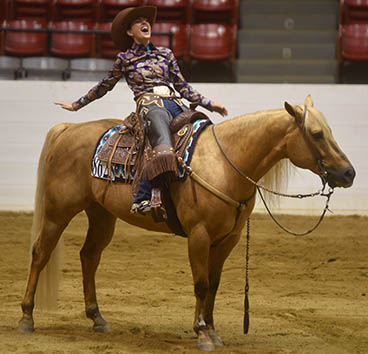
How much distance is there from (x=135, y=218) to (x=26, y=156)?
452 centimetres

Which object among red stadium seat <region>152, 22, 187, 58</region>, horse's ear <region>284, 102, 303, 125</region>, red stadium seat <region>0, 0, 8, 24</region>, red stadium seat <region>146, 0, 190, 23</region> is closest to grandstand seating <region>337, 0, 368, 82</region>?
red stadium seat <region>152, 22, 187, 58</region>

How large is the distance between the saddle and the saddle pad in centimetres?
2

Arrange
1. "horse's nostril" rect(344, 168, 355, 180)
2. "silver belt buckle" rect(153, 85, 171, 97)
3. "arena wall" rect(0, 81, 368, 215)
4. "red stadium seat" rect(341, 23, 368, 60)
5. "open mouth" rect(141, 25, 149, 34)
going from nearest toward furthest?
1. "horse's nostril" rect(344, 168, 355, 180)
2. "silver belt buckle" rect(153, 85, 171, 97)
3. "open mouth" rect(141, 25, 149, 34)
4. "arena wall" rect(0, 81, 368, 215)
5. "red stadium seat" rect(341, 23, 368, 60)

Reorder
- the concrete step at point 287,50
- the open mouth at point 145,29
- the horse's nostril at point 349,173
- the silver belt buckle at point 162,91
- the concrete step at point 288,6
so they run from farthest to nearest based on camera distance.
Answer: the concrete step at point 288,6 → the concrete step at point 287,50 → the open mouth at point 145,29 → the silver belt buckle at point 162,91 → the horse's nostril at point 349,173

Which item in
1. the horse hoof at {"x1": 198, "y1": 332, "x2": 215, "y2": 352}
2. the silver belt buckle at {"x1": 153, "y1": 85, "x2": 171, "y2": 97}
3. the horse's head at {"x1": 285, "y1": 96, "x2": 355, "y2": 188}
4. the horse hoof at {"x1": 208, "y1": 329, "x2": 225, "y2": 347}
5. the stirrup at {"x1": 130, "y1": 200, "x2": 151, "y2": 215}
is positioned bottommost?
the horse hoof at {"x1": 208, "y1": 329, "x2": 225, "y2": 347}

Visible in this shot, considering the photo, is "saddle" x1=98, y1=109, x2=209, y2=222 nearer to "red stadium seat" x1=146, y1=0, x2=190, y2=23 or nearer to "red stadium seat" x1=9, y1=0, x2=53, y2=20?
"red stadium seat" x1=146, y1=0, x2=190, y2=23

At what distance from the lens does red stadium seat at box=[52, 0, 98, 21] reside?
33.5ft

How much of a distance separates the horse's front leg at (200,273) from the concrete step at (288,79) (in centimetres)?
600

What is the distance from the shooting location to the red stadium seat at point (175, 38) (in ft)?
31.2

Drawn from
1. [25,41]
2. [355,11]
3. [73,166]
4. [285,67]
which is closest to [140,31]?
[73,166]

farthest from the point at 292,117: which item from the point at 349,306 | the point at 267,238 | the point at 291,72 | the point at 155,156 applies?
the point at 291,72

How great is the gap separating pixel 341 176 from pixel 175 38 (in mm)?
6544

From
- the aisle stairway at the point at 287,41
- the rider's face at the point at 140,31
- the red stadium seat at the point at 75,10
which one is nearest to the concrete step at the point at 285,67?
the aisle stairway at the point at 287,41

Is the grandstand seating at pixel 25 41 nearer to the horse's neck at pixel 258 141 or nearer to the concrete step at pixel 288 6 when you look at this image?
the concrete step at pixel 288 6
